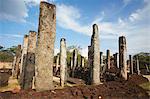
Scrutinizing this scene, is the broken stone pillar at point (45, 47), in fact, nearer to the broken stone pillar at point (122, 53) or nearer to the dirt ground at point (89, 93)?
the dirt ground at point (89, 93)

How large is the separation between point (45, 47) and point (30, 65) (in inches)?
186

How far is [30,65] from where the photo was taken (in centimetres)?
1566

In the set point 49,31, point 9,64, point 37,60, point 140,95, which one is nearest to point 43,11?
point 49,31

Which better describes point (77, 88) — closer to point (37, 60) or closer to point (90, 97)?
point (90, 97)

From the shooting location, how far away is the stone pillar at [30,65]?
590 inches

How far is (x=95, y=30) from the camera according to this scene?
1708 centimetres

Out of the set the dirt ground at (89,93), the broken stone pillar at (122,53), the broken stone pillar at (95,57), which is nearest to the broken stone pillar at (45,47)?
the dirt ground at (89,93)

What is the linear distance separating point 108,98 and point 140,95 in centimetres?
230

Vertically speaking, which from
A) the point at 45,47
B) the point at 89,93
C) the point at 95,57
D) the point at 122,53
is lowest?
the point at 89,93

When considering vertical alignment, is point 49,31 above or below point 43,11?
below

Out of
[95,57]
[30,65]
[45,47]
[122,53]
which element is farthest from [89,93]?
[122,53]

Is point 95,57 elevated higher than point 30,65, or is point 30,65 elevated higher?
point 95,57

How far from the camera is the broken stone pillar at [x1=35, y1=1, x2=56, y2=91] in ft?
36.5

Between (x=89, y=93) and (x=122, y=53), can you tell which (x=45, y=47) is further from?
(x=122, y=53)
